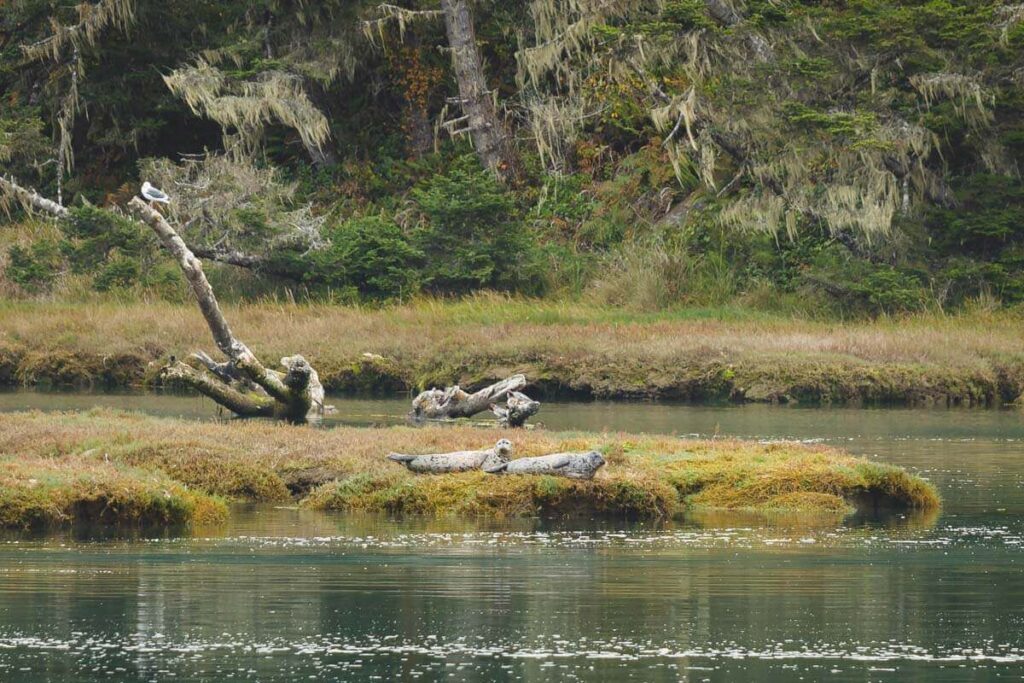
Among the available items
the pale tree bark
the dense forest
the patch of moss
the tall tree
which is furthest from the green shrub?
the patch of moss

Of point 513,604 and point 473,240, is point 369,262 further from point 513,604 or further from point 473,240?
point 513,604

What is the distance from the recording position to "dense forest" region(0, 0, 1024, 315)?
114 ft

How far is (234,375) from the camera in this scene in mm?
25000

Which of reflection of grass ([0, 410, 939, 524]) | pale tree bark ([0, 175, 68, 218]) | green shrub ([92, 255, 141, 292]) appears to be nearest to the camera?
reflection of grass ([0, 410, 939, 524])

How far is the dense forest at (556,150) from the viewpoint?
1368 inches

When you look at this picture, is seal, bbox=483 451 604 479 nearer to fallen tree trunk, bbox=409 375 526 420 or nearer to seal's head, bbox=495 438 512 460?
seal's head, bbox=495 438 512 460

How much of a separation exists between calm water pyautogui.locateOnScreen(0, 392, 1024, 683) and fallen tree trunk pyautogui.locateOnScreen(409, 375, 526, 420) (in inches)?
302

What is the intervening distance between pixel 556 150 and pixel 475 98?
7.44ft

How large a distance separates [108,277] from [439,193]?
666 cm

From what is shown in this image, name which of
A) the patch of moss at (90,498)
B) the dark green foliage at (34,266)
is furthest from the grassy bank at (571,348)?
the patch of moss at (90,498)

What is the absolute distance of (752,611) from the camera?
12.5 m

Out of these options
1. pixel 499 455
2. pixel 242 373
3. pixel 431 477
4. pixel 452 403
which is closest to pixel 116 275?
pixel 242 373

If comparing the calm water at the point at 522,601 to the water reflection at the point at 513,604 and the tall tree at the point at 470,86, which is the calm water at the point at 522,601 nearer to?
the water reflection at the point at 513,604

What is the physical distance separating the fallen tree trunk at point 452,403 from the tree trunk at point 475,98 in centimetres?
1403
